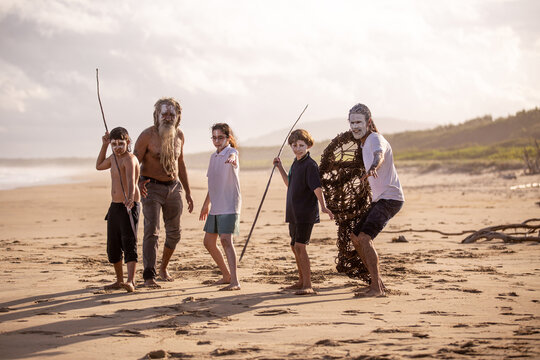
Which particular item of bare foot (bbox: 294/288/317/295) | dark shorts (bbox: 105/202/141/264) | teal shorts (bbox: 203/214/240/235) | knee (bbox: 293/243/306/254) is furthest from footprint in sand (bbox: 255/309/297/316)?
dark shorts (bbox: 105/202/141/264)

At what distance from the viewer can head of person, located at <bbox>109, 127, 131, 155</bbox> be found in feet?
19.6

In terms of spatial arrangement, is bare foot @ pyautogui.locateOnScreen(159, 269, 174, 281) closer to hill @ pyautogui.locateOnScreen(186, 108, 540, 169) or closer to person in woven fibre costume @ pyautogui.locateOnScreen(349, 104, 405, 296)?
person in woven fibre costume @ pyautogui.locateOnScreen(349, 104, 405, 296)

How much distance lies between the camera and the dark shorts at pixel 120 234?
598 cm

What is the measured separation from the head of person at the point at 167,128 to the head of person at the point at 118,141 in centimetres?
46

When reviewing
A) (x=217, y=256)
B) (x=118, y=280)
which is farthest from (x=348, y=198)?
(x=118, y=280)

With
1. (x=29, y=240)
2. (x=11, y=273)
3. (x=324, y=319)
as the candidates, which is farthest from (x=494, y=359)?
(x=29, y=240)

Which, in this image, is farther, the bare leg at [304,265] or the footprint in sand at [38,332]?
the bare leg at [304,265]

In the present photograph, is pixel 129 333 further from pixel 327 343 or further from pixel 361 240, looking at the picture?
pixel 361 240

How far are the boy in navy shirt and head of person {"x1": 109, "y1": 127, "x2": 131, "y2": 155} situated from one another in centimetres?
→ 148

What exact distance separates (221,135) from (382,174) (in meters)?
1.66

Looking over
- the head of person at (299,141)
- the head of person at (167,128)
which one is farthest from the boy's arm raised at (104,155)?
the head of person at (299,141)

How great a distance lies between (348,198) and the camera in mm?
6359

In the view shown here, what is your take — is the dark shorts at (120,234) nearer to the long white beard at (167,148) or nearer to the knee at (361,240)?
the long white beard at (167,148)

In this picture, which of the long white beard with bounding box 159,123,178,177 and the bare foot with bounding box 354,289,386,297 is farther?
the long white beard with bounding box 159,123,178,177
